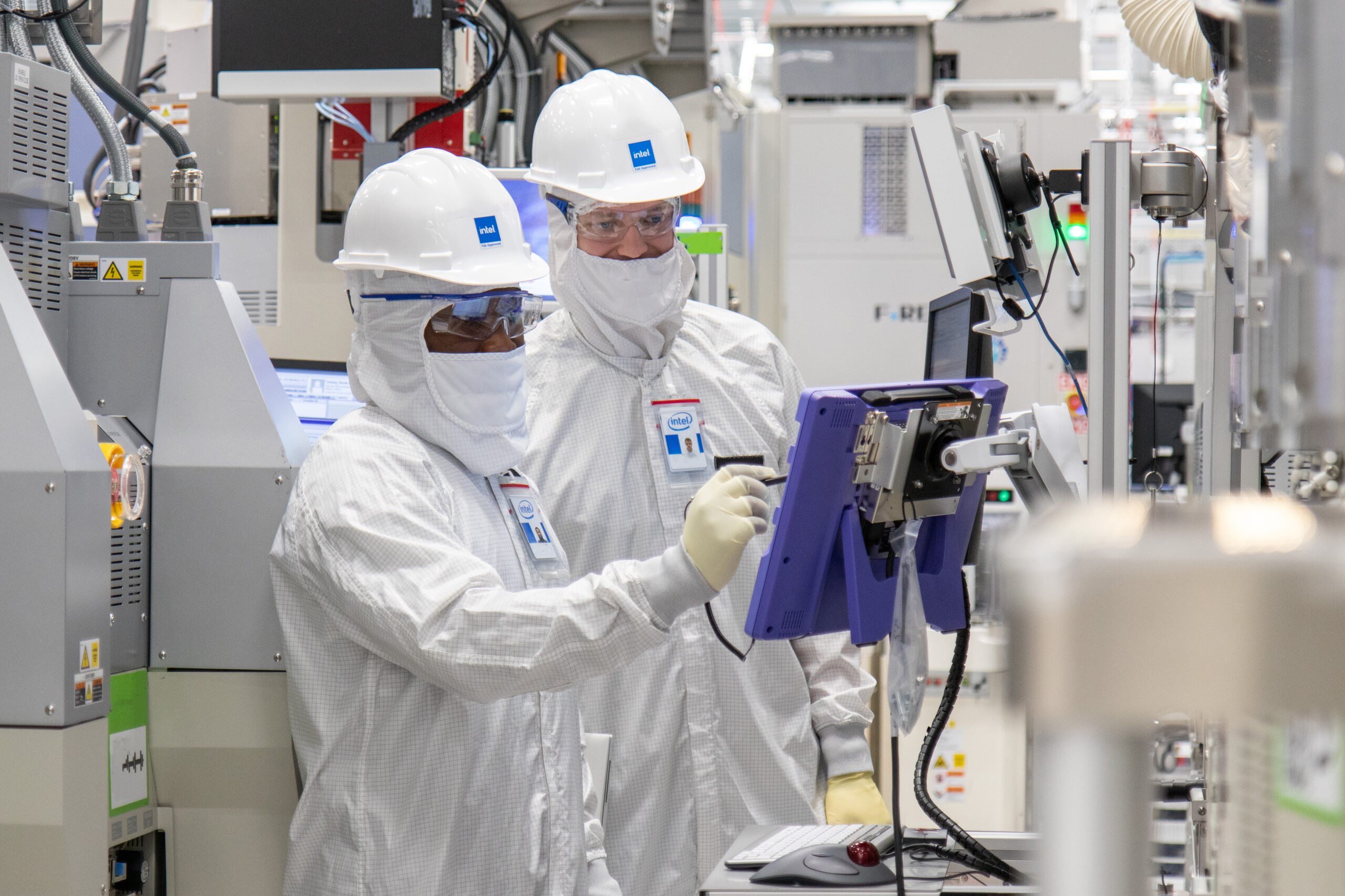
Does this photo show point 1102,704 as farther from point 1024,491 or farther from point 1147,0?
point 1147,0

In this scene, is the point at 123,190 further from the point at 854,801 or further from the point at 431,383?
the point at 854,801

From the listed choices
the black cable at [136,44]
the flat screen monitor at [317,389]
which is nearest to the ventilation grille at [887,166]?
the flat screen monitor at [317,389]

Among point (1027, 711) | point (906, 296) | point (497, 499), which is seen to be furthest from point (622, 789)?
point (906, 296)

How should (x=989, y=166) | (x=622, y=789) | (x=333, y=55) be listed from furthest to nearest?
(x=333, y=55) → (x=622, y=789) → (x=989, y=166)

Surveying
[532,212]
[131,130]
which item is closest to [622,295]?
[532,212]

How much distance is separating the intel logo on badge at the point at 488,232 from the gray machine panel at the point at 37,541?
2.16 ft

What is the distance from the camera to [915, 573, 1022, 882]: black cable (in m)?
1.55

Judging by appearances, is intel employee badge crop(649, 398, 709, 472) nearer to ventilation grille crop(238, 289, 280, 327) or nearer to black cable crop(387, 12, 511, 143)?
black cable crop(387, 12, 511, 143)

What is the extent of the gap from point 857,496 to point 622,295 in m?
1.10

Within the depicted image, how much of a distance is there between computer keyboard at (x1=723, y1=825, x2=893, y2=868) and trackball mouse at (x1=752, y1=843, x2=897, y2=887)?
38 millimetres

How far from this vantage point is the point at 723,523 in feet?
5.64

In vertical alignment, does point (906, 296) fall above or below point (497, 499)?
above

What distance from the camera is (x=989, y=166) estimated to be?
174 centimetres

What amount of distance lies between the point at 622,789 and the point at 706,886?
2.79ft
